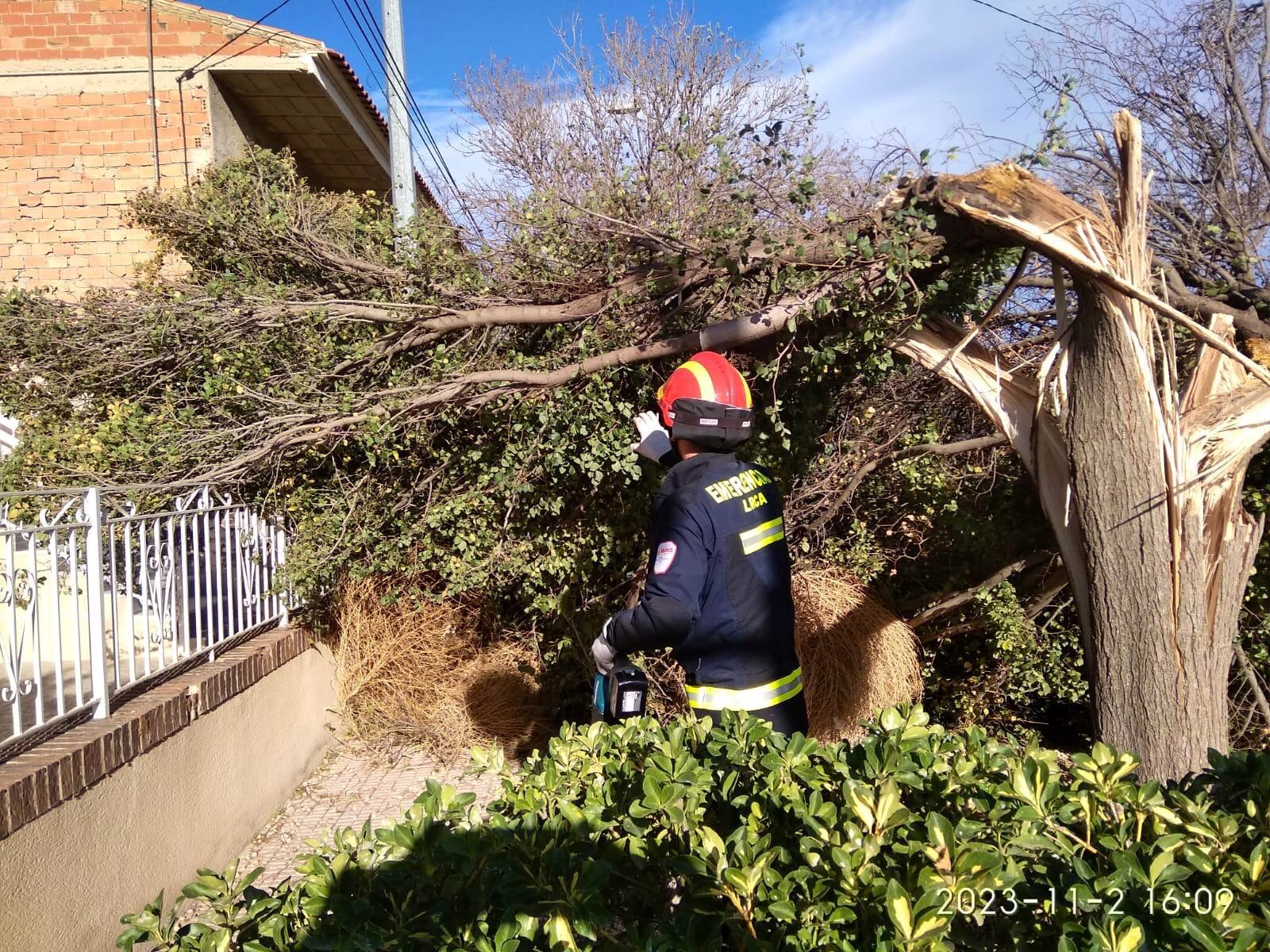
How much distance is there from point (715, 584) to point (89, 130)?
942 cm

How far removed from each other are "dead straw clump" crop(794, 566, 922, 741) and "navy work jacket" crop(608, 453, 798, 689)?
1.89 m

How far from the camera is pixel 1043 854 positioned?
1.87m

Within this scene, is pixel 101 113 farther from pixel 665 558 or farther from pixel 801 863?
pixel 801 863

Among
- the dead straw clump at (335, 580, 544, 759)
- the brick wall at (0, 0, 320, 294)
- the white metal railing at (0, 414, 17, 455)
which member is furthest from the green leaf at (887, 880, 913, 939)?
the brick wall at (0, 0, 320, 294)

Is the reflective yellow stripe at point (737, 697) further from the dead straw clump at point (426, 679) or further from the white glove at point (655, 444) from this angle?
the dead straw clump at point (426, 679)

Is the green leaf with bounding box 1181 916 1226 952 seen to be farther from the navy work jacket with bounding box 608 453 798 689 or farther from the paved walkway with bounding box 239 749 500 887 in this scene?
the paved walkway with bounding box 239 749 500 887

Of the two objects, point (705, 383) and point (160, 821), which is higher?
point (705, 383)

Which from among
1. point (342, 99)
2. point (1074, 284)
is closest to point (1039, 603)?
point (1074, 284)

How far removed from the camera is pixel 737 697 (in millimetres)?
3375

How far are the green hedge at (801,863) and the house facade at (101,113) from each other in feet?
30.3

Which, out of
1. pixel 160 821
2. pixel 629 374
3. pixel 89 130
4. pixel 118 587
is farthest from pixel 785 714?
pixel 89 130

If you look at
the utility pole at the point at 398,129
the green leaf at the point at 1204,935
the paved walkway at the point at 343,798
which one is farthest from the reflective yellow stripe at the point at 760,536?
the utility pole at the point at 398,129

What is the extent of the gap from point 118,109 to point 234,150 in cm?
112

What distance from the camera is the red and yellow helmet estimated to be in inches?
139
